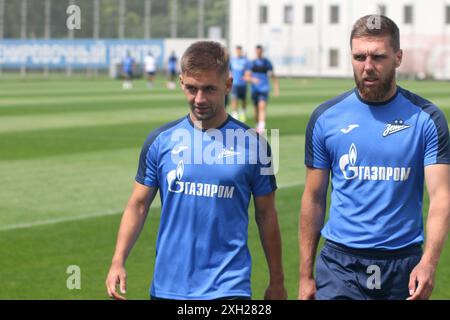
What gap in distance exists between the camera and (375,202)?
18.1ft

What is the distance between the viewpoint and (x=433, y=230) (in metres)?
5.31

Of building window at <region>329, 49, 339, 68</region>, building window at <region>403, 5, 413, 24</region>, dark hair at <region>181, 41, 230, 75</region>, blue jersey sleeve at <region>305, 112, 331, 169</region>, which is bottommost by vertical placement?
blue jersey sleeve at <region>305, 112, 331, 169</region>

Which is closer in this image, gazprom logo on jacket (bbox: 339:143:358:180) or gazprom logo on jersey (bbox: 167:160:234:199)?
gazprom logo on jersey (bbox: 167:160:234:199)

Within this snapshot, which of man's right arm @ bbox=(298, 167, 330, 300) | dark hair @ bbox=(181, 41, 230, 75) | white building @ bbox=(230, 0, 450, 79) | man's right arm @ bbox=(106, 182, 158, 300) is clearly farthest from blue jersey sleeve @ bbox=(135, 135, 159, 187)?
white building @ bbox=(230, 0, 450, 79)

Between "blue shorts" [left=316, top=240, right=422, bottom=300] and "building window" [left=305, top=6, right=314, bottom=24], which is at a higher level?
"building window" [left=305, top=6, right=314, bottom=24]

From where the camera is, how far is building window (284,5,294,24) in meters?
87.3

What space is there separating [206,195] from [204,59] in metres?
0.67

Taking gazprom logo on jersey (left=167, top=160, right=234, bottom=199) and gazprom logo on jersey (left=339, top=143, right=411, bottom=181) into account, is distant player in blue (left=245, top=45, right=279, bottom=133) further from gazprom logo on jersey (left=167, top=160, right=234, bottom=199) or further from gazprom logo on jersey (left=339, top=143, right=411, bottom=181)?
gazprom logo on jersey (left=167, top=160, right=234, bottom=199)

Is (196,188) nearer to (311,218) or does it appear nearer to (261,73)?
(311,218)

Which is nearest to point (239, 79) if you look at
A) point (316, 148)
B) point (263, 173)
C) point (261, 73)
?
point (261, 73)

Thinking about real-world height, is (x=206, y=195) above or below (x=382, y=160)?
below

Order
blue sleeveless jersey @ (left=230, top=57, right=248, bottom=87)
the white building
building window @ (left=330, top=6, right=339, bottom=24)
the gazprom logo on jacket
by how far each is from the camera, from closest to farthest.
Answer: the gazprom logo on jacket, blue sleeveless jersey @ (left=230, top=57, right=248, bottom=87), the white building, building window @ (left=330, top=6, right=339, bottom=24)

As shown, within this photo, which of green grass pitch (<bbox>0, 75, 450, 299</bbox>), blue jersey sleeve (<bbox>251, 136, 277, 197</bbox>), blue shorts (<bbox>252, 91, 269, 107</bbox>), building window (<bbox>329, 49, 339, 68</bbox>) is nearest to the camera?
blue jersey sleeve (<bbox>251, 136, 277, 197</bbox>)

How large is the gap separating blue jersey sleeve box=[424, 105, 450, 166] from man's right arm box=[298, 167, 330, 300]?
0.56 m
